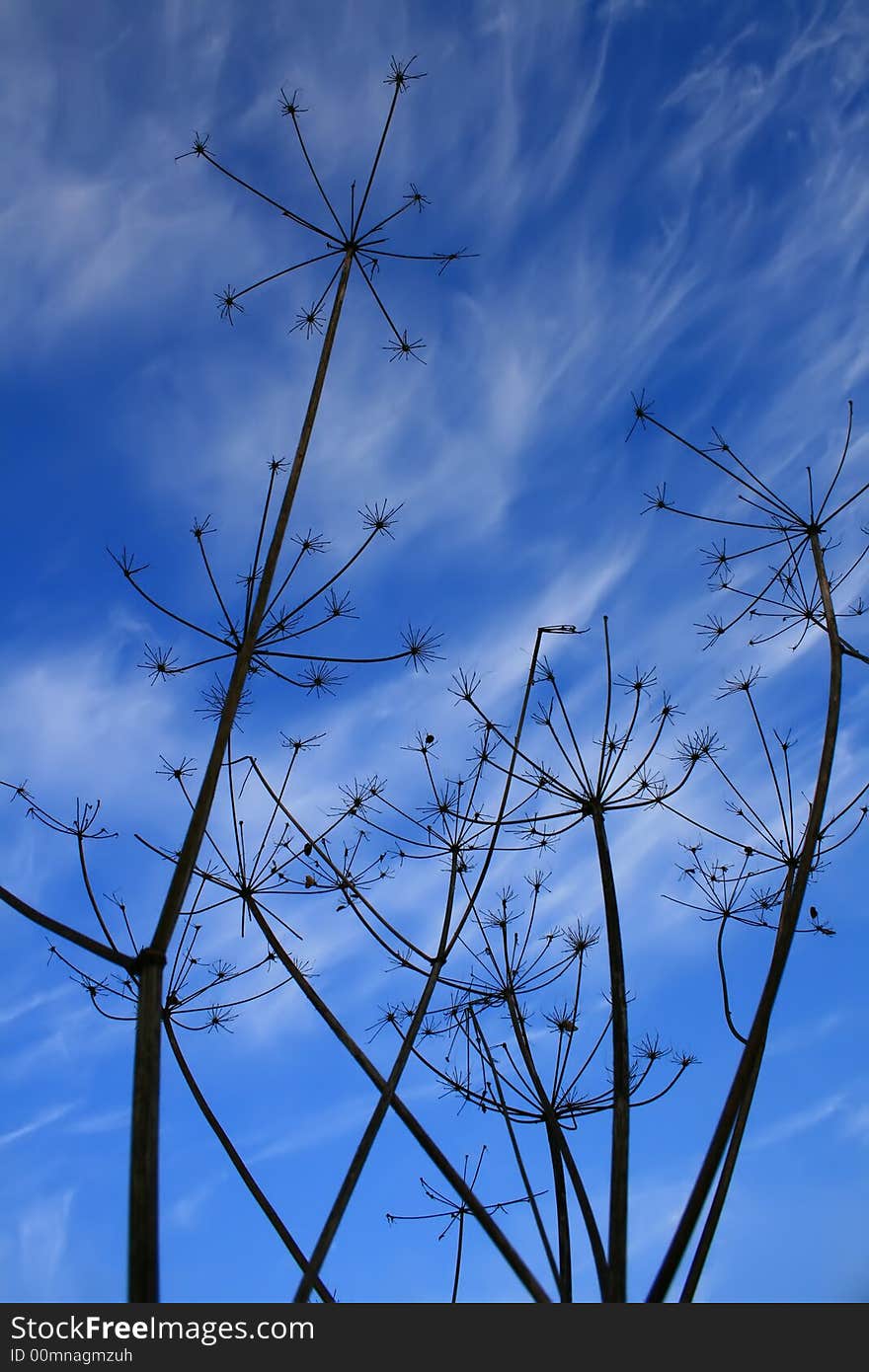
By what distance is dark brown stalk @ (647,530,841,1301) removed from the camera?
5.07m

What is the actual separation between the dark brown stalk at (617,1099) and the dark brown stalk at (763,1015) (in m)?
0.25

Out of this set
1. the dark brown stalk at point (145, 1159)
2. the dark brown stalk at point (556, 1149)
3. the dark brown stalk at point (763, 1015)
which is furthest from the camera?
the dark brown stalk at point (556, 1149)

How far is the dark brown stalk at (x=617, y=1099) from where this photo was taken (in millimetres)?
5262

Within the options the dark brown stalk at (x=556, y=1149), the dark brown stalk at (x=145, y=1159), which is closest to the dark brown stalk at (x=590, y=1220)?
the dark brown stalk at (x=556, y=1149)

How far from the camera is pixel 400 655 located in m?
9.24

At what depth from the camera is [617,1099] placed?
5.82m

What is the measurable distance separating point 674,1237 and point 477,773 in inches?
207

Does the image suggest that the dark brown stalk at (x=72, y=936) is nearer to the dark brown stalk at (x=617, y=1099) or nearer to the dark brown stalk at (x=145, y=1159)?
the dark brown stalk at (x=145, y=1159)

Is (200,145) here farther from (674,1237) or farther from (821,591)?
(674,1237)

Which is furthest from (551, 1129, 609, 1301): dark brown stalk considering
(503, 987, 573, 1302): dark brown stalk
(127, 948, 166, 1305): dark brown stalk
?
(127, 948, 166, 1305): dark brown stalk
